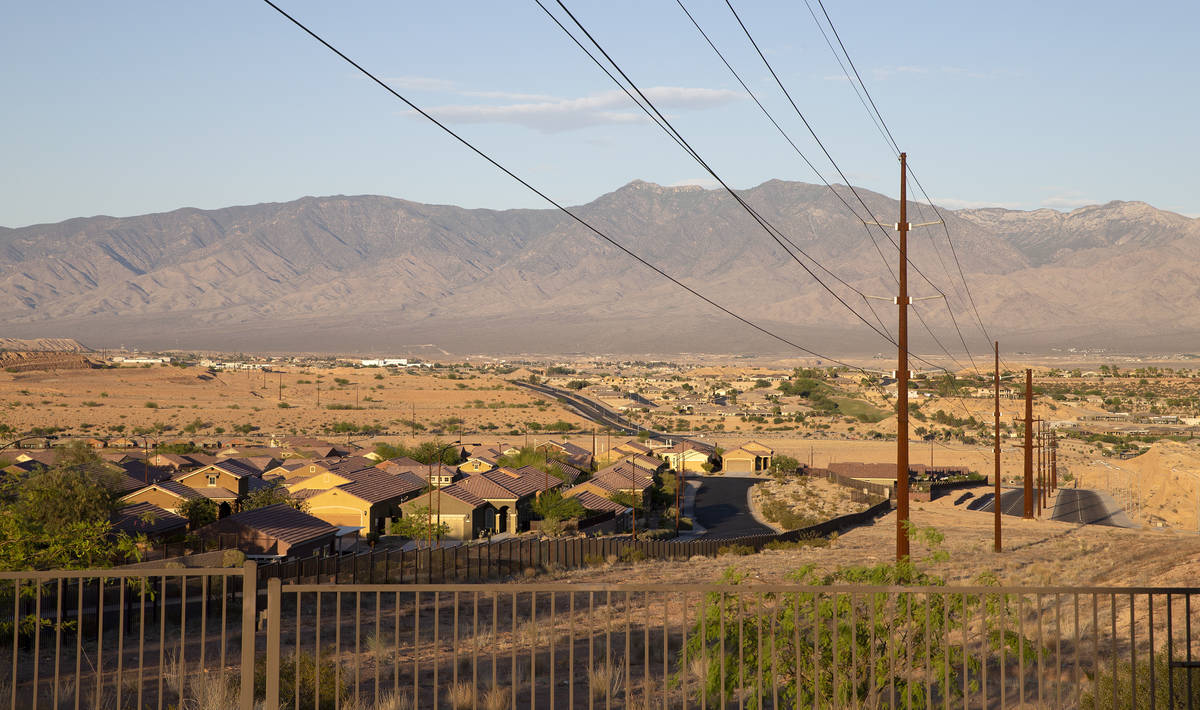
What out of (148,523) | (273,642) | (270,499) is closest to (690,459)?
(270,499)

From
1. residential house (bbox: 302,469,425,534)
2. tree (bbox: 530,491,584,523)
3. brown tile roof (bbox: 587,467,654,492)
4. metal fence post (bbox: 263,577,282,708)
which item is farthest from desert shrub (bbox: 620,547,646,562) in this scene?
metal fence post (bbox: 263,577,282,708)

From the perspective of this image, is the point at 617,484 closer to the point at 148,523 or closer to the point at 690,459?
the point at 690,459

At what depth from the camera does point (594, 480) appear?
2724 inches

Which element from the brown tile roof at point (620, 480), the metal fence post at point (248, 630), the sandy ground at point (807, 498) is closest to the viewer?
the metal fence post at point (248, 630)

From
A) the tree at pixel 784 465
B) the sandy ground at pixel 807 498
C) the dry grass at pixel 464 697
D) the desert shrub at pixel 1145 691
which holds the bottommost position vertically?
the sandy ground at pixel 807 498

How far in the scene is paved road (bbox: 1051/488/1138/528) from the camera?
62.5m

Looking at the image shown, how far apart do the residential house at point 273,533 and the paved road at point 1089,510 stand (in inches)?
1562

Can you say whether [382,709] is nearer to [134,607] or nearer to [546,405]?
[134,607]

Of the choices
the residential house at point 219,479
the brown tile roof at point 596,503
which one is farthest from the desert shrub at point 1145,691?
the residential house at point 219,479

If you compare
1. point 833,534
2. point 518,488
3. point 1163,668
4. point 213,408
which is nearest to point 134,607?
point 1163,668

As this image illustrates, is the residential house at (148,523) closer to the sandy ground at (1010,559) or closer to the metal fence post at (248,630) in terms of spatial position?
the sandy ground at (1010,559)

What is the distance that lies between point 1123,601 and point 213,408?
130 m

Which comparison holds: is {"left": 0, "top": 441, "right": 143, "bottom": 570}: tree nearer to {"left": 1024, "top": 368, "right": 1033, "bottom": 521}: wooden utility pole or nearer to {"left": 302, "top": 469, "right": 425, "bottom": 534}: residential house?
{"left": 302, "top": 469, "right": 425, "bottom": 534}: residential house

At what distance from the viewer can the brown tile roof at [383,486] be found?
5634 centimetres
